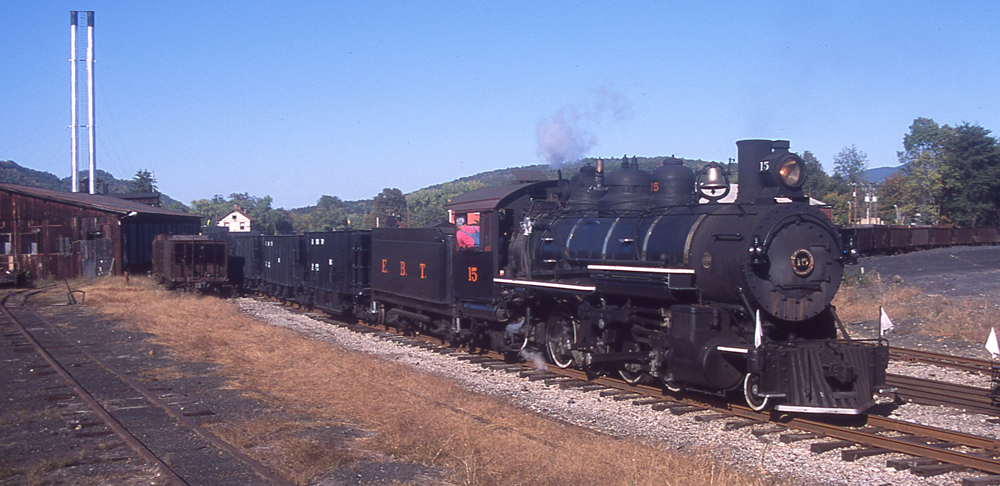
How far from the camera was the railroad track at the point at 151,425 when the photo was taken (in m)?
6.23

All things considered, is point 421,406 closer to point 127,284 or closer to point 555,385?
point 555,385

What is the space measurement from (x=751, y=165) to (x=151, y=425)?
800 centimetres

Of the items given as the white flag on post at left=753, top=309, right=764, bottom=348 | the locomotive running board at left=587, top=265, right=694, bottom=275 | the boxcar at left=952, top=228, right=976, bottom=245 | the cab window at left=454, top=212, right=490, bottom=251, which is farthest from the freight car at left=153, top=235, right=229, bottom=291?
the boxcar at left=952, top=228, right=976, bottom=245

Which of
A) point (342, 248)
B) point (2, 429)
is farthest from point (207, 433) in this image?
point (342, 248)

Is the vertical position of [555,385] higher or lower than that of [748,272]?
lower

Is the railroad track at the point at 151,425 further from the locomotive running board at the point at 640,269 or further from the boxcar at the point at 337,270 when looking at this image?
the boxcar at the point at 337,270

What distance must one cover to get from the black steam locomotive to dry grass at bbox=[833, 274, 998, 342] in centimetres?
851

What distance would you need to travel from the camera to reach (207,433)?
7.58 meters

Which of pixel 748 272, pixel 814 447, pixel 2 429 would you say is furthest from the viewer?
pixel 748 272

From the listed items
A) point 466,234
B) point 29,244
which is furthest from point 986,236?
point 29,244

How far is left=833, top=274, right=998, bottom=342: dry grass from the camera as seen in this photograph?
628 inches

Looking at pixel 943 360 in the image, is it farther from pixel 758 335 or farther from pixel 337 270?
pixel 337 270

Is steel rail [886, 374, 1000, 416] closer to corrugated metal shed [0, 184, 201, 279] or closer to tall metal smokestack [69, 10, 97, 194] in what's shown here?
corrugated metal shed [0, 184, 201, 279]

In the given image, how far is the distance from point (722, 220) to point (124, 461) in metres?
7.24
